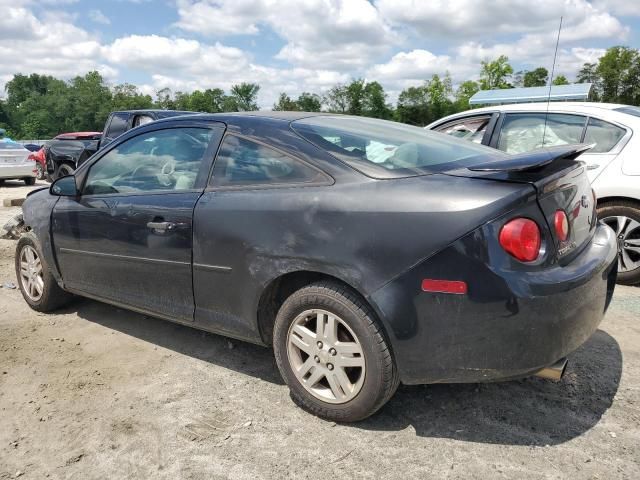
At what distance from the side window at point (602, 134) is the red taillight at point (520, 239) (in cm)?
322

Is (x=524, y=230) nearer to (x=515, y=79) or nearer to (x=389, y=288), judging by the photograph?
(x=389, y=288)

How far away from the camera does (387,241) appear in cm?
231

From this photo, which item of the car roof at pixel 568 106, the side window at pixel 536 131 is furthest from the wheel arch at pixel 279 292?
the car roof at pixel 568 106

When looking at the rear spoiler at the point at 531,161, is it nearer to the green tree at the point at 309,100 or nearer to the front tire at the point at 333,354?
the front tire at the point at 333,354

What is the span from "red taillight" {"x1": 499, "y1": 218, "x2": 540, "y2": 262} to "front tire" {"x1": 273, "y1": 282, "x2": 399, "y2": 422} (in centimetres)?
68

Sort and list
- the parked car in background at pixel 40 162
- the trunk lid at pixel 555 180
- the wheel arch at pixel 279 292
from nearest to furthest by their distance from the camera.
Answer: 1. the trunk lid at pixel 555 180
2. the wheel arch at pixel 279 292
3. the parked car in background at pixel 40 162

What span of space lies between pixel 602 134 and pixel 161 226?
412 cm

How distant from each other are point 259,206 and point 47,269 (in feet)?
7.68

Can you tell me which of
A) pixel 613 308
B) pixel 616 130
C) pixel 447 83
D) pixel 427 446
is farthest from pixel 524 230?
pixel 447 83

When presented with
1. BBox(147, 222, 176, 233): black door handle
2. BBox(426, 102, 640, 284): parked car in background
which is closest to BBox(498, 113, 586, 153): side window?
BBox(426, 102, 640, 284): parked car in background

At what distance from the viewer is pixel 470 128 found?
5824 millimetres

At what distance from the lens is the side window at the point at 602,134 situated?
4797 millimetres

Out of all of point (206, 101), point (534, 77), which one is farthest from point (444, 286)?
point (206, 101)

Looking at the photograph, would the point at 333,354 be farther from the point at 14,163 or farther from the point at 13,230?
the point at 14,163
